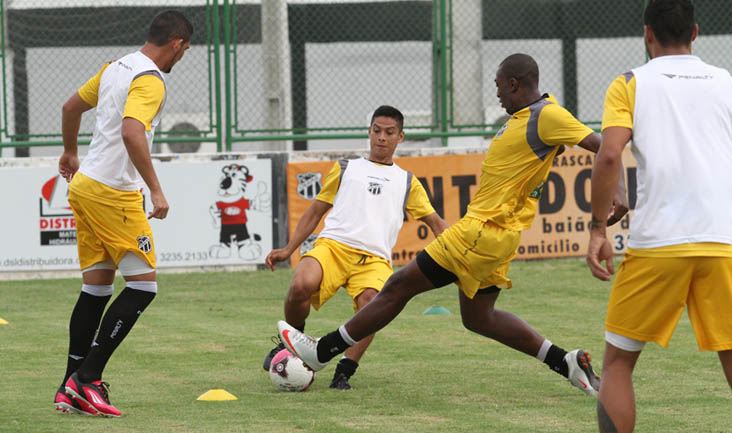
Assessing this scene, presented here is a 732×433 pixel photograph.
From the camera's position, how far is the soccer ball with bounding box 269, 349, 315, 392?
644cm

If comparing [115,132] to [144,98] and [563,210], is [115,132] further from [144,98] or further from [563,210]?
[563,210]

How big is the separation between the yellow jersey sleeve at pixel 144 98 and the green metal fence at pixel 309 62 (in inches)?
307

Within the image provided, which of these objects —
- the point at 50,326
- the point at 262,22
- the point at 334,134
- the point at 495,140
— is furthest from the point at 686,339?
the point at 262,22

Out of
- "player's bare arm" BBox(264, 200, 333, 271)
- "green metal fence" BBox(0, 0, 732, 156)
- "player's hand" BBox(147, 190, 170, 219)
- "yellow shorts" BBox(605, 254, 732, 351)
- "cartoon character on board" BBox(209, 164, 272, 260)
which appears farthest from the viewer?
"green metal fence" BBox(0, 0, 732, 156)

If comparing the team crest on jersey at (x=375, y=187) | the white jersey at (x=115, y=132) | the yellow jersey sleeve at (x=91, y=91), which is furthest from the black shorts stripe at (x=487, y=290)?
the yellow jersey sleeve at (x=91, y=91)

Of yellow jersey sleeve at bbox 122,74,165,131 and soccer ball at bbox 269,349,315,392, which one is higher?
yellow jersey sleeve at bbox 122,74,165,131

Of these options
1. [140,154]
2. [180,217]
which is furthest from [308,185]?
[140,154]

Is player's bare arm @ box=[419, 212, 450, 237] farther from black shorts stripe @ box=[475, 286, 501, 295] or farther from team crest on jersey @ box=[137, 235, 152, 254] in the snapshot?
team crest on jersey @ box=[137, 235, 152, 254]

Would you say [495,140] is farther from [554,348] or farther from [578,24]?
[578,24]

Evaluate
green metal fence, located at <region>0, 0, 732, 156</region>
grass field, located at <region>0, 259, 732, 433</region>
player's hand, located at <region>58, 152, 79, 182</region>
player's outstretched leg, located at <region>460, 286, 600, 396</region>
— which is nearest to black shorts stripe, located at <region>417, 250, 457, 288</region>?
player's outstretched leg, located at <region>460, 286, 600, 396</region>

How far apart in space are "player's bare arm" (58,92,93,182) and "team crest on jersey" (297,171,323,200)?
678 cm

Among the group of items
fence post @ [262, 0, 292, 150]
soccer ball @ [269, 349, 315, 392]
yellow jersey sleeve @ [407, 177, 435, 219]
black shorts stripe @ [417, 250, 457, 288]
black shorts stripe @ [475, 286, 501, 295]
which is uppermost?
fence post @ [262, 0, 292, 150]

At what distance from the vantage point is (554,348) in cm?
639

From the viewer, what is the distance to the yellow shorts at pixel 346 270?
22.9 ft
